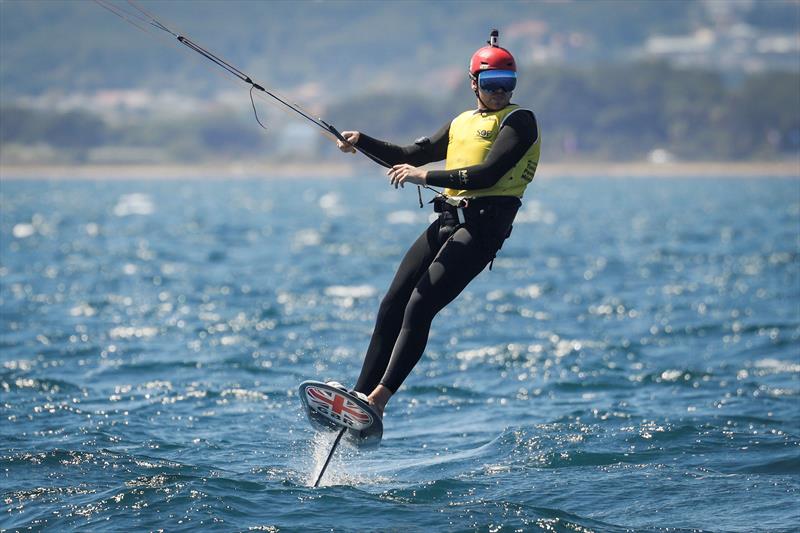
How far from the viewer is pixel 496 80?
9.41 m

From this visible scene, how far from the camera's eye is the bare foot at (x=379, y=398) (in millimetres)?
9219

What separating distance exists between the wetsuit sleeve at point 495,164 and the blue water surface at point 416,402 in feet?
7.17

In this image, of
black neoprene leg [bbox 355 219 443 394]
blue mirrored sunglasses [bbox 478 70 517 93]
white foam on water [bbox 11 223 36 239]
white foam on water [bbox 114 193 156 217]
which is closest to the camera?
blue mirrored sunglasses [bbox 478 70 517 93]

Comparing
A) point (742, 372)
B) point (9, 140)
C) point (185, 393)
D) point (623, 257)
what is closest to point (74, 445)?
point (185, 393)

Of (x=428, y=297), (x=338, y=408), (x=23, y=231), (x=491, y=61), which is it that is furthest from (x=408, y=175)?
(x=23, y=231)

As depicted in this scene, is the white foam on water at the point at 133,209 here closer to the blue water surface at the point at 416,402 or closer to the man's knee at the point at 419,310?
the blue water surface at the point at 416,402

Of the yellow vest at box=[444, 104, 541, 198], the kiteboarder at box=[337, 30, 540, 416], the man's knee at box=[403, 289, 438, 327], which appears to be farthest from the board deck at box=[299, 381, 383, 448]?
the yellow vest at box=[444, 104, 541, 198]

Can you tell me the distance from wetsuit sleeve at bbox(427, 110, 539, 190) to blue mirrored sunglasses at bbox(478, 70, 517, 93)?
1.00 feet

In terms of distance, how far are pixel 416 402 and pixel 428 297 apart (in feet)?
14.0

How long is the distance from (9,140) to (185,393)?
510ft

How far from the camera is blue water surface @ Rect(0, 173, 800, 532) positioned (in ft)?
28.7

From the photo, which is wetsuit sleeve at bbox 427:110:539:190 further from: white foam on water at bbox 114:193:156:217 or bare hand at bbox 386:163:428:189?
white foam on water at bbox 114:193:156:217

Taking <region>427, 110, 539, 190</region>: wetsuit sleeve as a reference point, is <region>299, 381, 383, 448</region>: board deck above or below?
below

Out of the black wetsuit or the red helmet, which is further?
the red helmet
